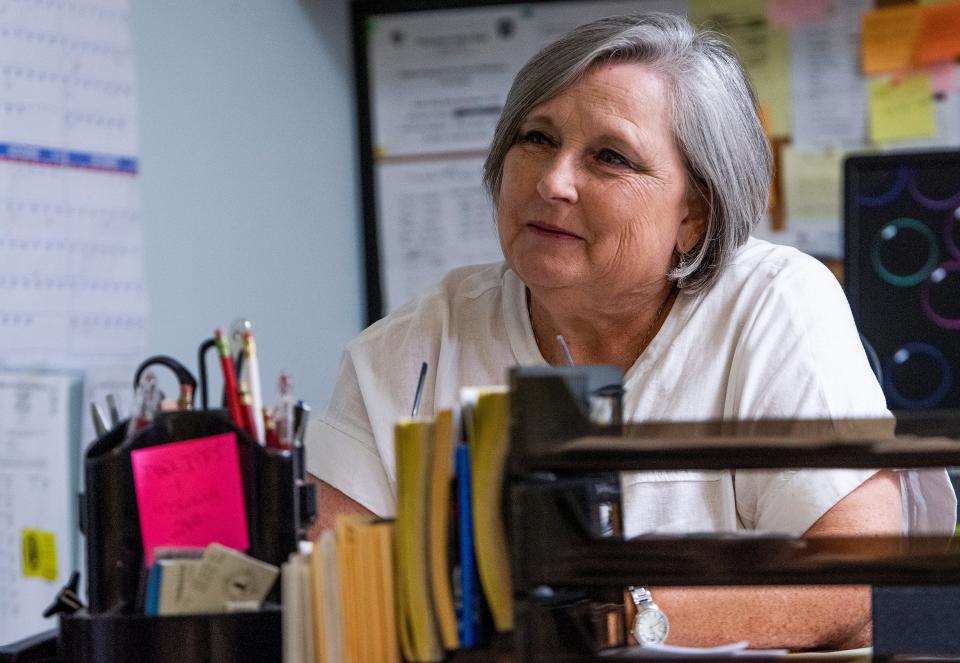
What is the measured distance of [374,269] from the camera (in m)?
2.88

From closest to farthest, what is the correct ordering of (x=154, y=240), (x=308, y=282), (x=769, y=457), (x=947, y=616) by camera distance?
(x=769, y=457)
(x=947, y=616)
(x=154, y=240)
(x=308, y=282)

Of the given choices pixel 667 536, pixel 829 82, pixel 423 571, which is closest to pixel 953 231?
pixel 829 82

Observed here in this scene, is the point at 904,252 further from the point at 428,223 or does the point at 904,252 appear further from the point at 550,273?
the point at 428,223

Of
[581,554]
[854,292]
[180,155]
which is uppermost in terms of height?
[180,155]

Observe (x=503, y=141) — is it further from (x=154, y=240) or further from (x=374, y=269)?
(x=374, y=269)

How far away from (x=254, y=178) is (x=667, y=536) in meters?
1.76

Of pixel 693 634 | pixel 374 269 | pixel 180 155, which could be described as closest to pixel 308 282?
pixel 374 269

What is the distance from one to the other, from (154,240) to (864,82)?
4.94ft

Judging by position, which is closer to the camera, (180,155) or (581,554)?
(581,554)

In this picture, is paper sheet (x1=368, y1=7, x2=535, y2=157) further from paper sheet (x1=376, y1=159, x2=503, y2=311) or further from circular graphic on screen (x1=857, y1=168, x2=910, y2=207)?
circular graphic on screen (x1=857, y1=168, x2=910, y2=207)

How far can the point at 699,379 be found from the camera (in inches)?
58.2

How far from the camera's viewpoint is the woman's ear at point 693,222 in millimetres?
1567

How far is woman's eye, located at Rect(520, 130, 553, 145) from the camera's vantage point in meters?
1.52

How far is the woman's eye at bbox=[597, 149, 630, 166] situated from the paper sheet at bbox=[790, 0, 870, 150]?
1.36m
